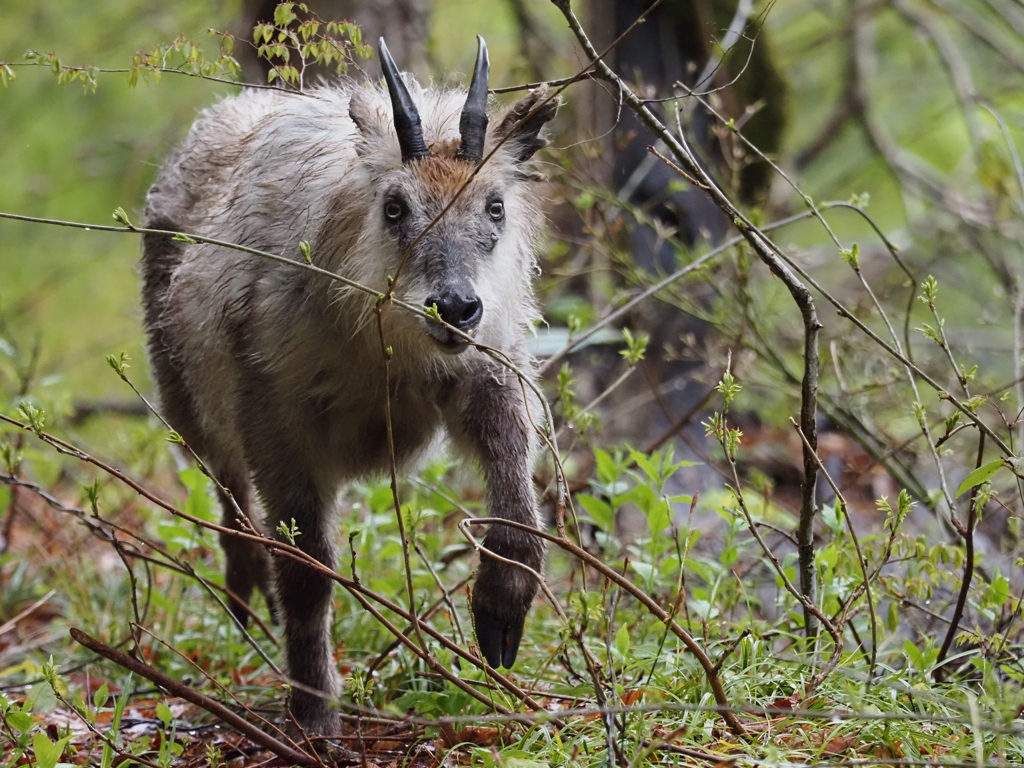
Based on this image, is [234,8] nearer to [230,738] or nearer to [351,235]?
[351,235]

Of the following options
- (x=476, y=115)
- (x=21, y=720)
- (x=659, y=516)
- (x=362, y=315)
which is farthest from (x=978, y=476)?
(x=21, y=720)

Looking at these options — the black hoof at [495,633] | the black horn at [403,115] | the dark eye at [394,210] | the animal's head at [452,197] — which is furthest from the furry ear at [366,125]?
the black hoof at [495,633]

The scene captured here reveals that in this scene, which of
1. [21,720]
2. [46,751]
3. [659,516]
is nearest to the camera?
[46,751]

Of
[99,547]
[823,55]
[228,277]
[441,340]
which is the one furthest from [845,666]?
[823,55]

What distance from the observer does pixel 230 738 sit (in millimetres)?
4211

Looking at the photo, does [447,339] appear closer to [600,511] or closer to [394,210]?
[394,210]

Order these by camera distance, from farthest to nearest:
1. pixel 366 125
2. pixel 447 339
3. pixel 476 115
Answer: pixel 366 125 → pixel 476 115 → pixel 447 339

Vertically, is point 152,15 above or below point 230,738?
above

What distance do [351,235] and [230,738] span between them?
6.70ft

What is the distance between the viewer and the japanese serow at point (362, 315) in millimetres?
4031

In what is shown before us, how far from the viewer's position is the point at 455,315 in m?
3.64

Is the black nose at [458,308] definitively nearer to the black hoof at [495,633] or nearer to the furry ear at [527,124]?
the furry ear at [527,124]

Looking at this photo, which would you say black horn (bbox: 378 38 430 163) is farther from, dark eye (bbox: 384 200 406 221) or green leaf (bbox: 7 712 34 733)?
green leaf (bbox: 7 712 34 733)

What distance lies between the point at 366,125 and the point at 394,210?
0.43 metres
